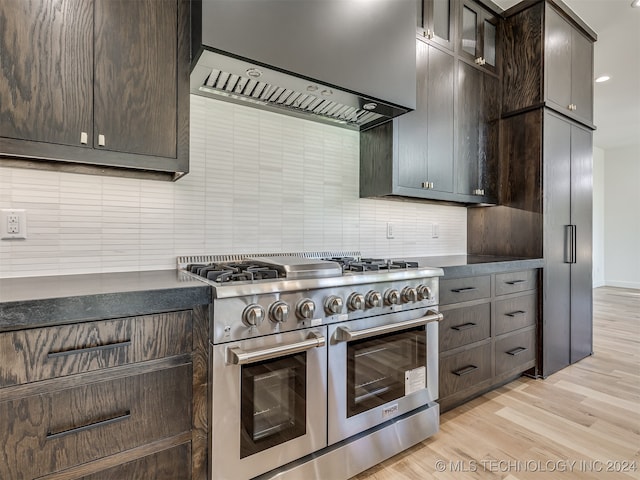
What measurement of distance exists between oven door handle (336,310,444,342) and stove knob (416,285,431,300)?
0.09 m

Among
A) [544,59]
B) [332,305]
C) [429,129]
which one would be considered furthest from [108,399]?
[544,59]

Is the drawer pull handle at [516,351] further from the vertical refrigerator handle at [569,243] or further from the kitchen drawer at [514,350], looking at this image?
the vertical refrigerator handle at [569,243]

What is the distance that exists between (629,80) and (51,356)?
5701 mm

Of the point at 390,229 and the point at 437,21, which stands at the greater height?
the point at 437,21

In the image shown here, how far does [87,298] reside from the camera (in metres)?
0.99

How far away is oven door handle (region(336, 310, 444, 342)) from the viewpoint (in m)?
1.44

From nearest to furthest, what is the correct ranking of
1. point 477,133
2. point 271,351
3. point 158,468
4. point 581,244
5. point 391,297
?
point 158,468, point 271,351, point 391,297, point 477,133, point 581,244

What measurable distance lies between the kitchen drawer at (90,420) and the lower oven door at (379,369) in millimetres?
606

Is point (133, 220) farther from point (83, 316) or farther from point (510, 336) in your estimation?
point (510, 336)

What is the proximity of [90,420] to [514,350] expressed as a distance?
8.19ft

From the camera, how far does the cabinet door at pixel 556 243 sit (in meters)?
2.57

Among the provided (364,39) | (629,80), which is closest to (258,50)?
(364,39)

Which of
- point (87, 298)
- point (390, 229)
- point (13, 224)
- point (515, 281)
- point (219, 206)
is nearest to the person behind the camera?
point (87, 298)

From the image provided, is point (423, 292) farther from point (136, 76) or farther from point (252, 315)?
point (136, 76)
